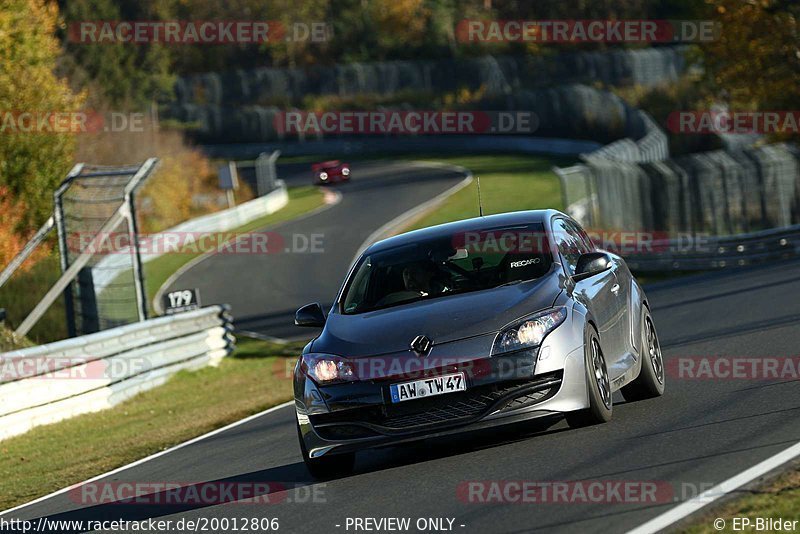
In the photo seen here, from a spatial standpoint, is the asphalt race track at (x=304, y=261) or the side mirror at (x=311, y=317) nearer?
the side mirror at (x=311, y=317)

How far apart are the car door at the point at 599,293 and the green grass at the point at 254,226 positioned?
63.1 ft

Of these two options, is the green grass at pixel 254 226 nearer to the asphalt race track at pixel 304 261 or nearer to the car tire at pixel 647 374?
the asphalt race track at pixel 304 261

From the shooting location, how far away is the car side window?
10.0 m

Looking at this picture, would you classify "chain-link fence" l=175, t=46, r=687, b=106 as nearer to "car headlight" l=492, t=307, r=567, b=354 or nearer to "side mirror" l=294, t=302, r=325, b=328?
"side mirror" l=294, t=302, r=325, b=328

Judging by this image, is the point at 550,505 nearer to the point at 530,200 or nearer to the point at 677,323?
the point at 677,323

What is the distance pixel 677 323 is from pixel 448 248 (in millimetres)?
8200

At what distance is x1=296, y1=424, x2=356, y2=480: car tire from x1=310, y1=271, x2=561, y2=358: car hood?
0.72m

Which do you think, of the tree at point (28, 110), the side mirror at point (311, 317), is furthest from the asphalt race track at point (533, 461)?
the tree at point (28, 110)

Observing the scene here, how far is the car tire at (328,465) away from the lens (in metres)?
9.11

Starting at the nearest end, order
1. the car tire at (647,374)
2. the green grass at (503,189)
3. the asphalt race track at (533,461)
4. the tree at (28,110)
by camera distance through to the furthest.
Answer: the asphalt race track at (533,461) → the car tire at (647,374) → the tree at (28,110) → the green grass at (503,189)

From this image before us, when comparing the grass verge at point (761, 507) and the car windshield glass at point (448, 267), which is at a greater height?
the car windshield glass at point (448, 267)

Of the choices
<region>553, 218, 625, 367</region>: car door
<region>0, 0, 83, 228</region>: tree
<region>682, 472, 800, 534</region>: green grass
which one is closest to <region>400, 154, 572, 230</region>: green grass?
<region>0, 0, 83, 228</region>: tree

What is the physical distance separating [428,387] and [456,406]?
0.21 m

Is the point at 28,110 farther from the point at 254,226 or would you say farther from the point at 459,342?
the point at 459,342
